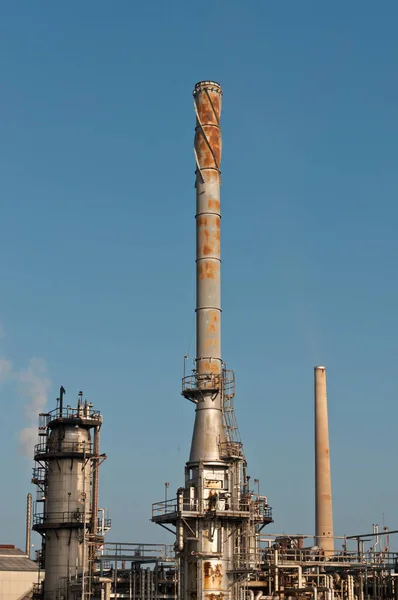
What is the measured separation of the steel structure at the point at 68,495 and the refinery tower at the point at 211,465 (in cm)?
1176

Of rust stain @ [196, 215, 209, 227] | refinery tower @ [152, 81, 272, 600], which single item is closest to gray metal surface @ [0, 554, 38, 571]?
refinery tower @ [152, 81, 272, 600]

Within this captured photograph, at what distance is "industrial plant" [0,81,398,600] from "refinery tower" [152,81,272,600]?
5 centimetres

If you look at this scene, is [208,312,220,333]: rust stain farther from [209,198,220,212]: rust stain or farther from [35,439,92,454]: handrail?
[35,439,92,454]: handrail

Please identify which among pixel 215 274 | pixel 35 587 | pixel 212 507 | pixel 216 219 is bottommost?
pixel 35 587

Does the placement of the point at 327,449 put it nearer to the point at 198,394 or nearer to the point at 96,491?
the point at 96,491

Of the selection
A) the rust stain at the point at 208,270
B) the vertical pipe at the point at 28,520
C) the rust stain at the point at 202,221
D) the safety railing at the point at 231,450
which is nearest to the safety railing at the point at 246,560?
the safety railing at the point at 231,450

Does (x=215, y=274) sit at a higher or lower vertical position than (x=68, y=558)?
higher

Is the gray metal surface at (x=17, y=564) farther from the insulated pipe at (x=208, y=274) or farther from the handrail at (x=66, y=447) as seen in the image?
the insulated pipe at (x=208, y=274)

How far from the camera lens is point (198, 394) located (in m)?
49.1

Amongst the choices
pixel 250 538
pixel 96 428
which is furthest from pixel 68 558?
pixel 250 538

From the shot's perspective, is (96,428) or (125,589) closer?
(125,589)

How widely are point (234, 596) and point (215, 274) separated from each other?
1631cm

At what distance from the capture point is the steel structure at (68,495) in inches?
2291

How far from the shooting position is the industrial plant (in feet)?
153
